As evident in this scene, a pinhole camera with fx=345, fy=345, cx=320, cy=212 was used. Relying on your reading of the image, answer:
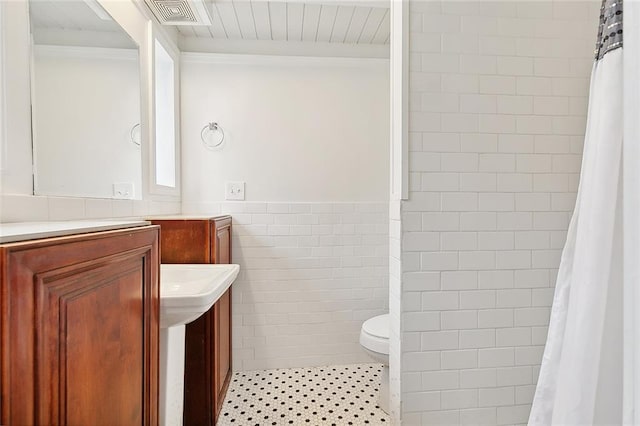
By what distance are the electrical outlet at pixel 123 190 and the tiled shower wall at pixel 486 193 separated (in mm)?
1215

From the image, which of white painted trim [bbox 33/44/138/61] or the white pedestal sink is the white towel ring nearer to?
white painted trim [bbox 33/44/138/61]

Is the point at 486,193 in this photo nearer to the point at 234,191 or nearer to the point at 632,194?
the point at 632,194

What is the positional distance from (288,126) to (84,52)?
1294 millimetres

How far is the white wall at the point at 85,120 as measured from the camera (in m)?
1.06

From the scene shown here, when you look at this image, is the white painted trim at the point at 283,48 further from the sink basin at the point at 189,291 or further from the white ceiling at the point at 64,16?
the sink basin at the point at 189,291

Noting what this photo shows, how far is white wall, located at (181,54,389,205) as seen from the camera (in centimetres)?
234

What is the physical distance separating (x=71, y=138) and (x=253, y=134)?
1.28 metres

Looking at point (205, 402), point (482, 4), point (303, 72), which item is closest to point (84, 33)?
point (303, 72)

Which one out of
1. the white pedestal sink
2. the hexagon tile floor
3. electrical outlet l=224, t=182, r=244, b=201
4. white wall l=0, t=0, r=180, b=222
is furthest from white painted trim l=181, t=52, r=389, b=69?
the hexagon tile floor

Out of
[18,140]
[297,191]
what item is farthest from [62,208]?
[297,191]

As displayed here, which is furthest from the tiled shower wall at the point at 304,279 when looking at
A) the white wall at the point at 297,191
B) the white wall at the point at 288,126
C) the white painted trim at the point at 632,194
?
the white painted trim at the point at 632,194

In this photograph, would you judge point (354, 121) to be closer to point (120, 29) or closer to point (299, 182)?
point (299, 182)

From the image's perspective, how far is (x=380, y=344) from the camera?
1732 millimetres

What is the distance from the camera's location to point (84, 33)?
49.3 inches
